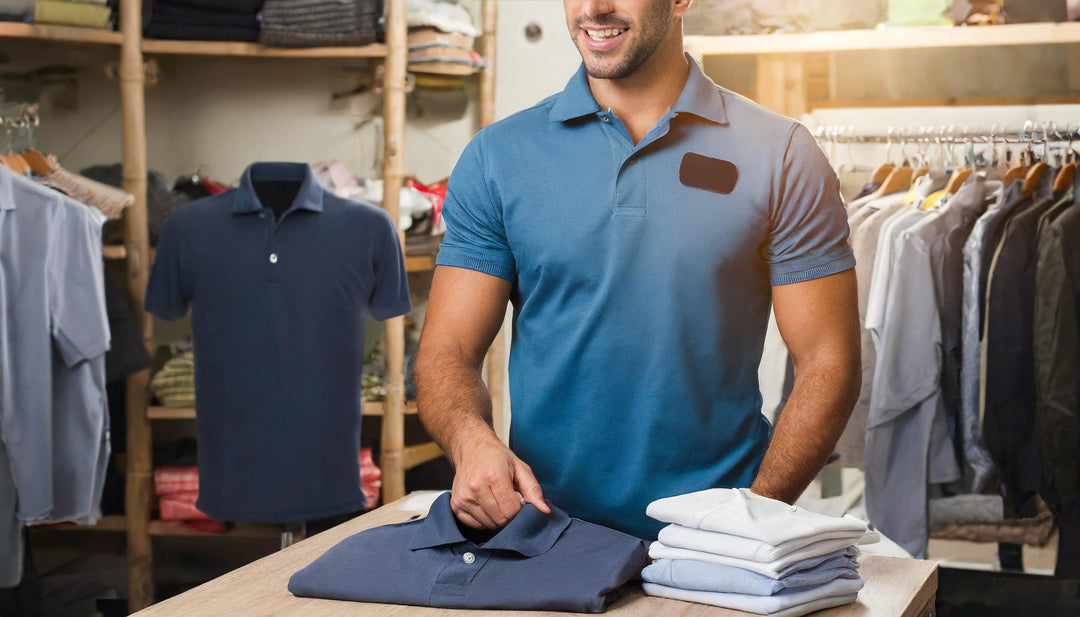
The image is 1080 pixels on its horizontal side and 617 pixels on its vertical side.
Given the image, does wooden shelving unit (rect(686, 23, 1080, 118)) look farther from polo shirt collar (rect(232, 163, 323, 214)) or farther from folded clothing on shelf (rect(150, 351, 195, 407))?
folded clothing on shelf (rect(150, 351, 195, 407))

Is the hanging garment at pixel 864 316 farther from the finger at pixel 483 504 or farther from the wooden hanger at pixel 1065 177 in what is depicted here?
the finger at pixel 483 504

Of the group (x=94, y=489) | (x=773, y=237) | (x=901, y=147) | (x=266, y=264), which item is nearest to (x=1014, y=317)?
(x=901, y=147)

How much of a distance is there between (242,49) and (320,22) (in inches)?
9.9

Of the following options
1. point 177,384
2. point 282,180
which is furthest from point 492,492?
point 177,384

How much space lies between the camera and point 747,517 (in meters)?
1.14

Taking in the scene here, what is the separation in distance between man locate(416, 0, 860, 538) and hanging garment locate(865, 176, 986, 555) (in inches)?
48.5

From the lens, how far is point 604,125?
1.49 m

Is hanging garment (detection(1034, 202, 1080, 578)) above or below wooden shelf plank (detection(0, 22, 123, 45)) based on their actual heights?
below

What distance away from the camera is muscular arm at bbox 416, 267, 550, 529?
4.43 ft

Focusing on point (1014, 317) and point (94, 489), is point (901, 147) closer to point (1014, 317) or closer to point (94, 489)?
point (1014, 317)

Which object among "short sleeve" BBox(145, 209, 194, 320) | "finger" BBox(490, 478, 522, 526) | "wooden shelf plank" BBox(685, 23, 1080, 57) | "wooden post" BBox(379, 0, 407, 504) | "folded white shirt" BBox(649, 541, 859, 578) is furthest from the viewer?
"wooden post" BBox(379, 0, 407, 504)

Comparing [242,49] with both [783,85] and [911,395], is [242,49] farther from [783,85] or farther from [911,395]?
[911,395]

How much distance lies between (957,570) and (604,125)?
6.76 ft

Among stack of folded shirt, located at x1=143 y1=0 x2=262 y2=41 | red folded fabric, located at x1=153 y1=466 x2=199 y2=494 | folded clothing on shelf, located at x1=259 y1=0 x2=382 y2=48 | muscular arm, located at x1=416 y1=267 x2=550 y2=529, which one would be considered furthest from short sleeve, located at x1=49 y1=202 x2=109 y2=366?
muscular arm, located at x1=416 y1=267 x2=550 y2=529
